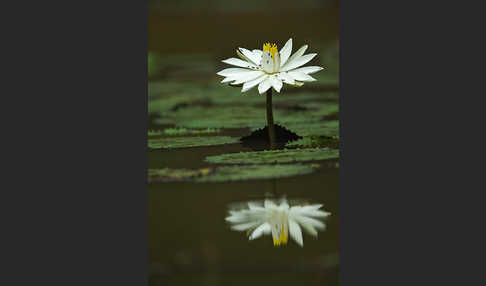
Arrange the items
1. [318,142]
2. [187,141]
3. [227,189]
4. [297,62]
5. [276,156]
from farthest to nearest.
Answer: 1. [187,141]
2. [318,142]
3. [297,62]
4. [276,156]
5. [227,189]

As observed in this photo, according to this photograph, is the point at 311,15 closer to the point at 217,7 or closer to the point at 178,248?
the point at 217,7

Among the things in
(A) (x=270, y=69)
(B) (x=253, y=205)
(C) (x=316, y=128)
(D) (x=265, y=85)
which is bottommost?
(B) (x=253, y=205)

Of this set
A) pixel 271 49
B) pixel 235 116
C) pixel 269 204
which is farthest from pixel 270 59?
pixel 235 116

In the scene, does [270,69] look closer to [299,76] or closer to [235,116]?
[299,76]

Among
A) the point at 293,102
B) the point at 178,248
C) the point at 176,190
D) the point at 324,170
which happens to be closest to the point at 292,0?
the point at 293,102

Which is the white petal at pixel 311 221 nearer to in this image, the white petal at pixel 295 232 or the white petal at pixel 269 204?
the white petal at pixel 295 232
